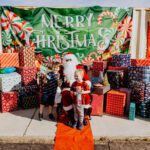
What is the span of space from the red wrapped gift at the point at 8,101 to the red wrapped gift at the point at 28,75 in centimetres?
59

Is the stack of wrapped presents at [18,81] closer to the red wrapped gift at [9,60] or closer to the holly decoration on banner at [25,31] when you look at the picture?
the red wrapped gift at [9,60]

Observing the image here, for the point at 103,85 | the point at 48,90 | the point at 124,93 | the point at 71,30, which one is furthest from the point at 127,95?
the point at 71,30

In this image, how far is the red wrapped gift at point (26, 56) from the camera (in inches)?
290


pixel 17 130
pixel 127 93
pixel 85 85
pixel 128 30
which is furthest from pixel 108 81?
pixel 17 130

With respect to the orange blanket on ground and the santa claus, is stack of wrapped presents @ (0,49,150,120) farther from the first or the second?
the orange blanket on ground

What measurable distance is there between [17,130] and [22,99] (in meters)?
1.71

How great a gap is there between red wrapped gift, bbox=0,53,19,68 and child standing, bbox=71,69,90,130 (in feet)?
8.78

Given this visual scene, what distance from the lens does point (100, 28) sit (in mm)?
8602

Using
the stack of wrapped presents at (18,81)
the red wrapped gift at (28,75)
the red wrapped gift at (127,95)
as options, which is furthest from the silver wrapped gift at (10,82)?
the red wrapped gift at (127,95)

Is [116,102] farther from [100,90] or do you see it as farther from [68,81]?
[68,81]

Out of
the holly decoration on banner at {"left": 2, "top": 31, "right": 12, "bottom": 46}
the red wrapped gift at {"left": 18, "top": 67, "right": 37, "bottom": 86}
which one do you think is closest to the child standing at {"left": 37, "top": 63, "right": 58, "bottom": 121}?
the red wrapped gift at {"left": 18, "top": 67, "right": 37, "bottom": 86}

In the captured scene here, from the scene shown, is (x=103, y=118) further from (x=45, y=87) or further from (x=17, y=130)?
(x=17, y=130)

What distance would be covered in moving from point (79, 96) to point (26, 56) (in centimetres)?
269

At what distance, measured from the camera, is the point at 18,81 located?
725cm
